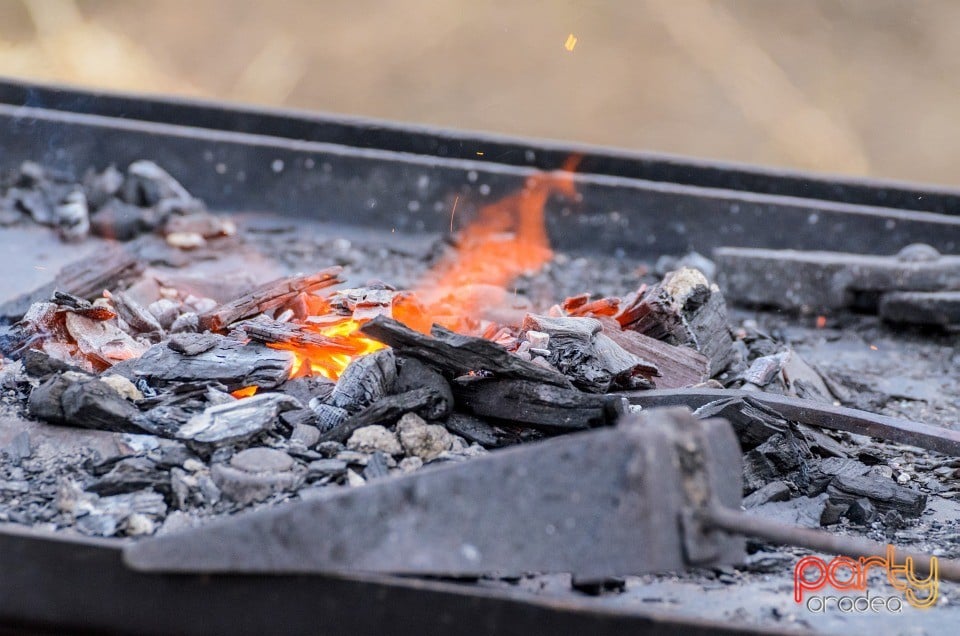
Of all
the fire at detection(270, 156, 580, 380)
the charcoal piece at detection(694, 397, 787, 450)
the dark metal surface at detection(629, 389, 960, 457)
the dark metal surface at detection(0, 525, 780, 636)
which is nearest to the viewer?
the dark metal surface at detection(0, 525, 780, 636)

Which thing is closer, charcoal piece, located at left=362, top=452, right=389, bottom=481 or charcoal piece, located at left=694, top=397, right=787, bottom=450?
charcoal piece, located at left=362, top=452, right=389, bottom=481

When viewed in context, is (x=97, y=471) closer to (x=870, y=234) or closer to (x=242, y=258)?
(x=242, y=258)

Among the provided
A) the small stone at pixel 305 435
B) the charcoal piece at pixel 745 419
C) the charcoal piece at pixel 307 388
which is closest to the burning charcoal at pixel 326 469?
the small stone at pixel 305 435

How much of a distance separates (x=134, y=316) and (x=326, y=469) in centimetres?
132

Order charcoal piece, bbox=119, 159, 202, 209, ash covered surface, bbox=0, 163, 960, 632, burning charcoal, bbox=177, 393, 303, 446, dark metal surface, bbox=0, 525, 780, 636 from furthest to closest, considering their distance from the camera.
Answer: charcoal piece, bbox=119, 159, 202, 209 < burning charcoal, bbox=177, 393, 303, 446 < ash covered surface, bbox=0, 163, 960, 632 < dark metal surface, bbox=0, 525, 780, 636

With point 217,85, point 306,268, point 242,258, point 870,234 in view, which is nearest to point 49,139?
point 242,258

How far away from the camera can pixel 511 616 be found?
1.76 m

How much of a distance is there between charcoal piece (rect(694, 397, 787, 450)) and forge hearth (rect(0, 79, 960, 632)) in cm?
1

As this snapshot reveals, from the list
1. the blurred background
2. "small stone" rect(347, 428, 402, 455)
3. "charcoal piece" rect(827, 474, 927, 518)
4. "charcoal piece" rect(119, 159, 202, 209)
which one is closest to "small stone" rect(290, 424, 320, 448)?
"small stone" rect(347, 428, 402, 455)

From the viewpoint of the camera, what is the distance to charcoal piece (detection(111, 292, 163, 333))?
3301 millimetres

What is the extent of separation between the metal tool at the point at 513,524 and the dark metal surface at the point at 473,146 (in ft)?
13.9

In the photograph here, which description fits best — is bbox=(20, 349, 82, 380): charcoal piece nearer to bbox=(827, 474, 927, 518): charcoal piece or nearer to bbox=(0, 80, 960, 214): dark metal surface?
bbox=(827, 474, 927, 518): charcoal piece

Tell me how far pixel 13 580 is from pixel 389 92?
8.05m

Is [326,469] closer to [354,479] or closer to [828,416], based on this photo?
[354,479]
